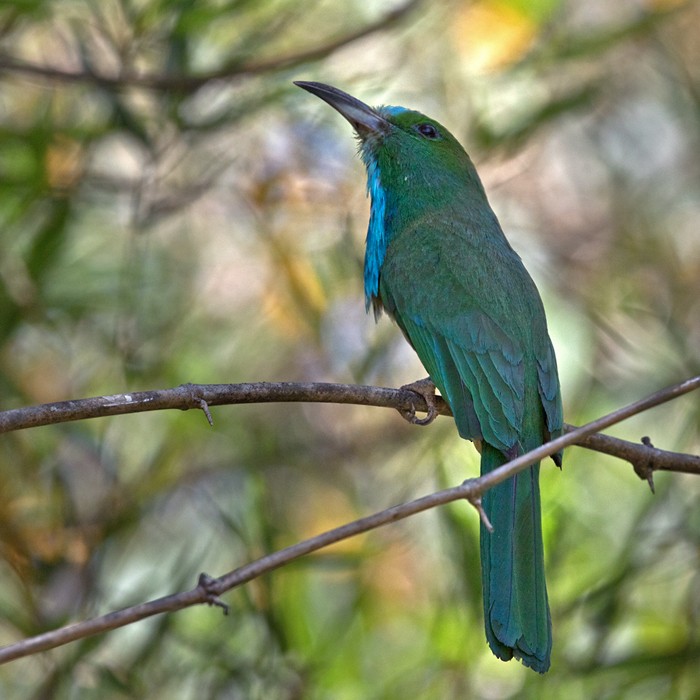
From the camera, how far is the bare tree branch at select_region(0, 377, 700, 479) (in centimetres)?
251

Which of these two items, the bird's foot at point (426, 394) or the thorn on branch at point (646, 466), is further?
the bird's foot at point (426, 394)

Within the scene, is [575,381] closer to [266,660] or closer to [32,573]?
[266,660]

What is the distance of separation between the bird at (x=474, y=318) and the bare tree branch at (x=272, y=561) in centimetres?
110

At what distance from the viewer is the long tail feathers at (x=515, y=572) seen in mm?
3182

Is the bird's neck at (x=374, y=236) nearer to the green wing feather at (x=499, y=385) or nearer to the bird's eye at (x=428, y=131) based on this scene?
the green wing feather at (x=499, y=385)

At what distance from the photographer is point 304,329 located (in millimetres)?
5660

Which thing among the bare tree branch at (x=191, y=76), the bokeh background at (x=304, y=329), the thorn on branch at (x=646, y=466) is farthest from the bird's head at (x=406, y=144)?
the thorn on branch at (x=646, y=466)

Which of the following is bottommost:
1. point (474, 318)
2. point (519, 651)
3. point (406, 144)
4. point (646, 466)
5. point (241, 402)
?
point (519, 651)

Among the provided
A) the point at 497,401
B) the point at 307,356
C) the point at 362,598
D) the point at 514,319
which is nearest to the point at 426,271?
the point at 514,319

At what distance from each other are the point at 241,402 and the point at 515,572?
3.46 feet

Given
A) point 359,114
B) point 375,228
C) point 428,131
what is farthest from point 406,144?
point 375,228

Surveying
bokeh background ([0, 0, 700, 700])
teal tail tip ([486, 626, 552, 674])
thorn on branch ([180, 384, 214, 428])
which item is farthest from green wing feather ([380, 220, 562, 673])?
thorn on branch ([180, 384, 214, 428])

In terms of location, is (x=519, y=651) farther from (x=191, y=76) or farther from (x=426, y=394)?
(x=191, y=76)

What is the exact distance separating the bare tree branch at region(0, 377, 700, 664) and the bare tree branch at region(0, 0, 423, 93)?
8.18ft
